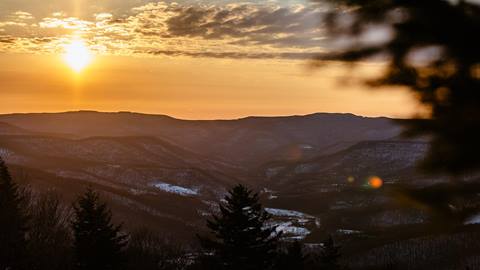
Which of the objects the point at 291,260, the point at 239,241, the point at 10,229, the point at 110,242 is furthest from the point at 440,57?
the point at 10,229

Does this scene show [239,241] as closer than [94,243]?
Yes

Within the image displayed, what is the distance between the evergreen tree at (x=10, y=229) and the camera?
41562 mm

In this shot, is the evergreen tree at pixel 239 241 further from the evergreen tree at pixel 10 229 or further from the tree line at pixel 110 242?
the evergreen tree at pixel 10 229

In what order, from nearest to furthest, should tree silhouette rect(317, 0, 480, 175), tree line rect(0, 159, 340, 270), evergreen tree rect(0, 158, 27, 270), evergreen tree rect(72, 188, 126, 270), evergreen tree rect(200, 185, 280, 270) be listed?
1. tree silhouette rect(317, 0, 480, 175)
2. evergreen tree rect(200, 185, 280, 270)
3. tree line rect(0, 159, 340, 270)
4. evergreen tree rect(72, 188, 126, 270)
5. evergreen tree rect(0, 158, 27, 270)

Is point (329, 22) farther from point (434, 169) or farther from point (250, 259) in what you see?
point (250, 259)

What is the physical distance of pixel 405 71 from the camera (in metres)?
3.20

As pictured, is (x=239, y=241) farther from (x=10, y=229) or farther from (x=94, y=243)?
(x=10, y=229)

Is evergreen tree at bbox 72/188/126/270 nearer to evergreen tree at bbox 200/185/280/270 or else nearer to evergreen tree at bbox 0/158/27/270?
evergreen tree at bbox 0/158/27/270

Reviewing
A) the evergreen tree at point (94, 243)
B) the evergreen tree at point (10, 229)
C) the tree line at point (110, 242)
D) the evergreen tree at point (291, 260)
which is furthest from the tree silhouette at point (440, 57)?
the evergreen tree at point (10, 229)

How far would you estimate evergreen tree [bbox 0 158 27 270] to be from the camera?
4156cm

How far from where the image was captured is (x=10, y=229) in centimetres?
5044

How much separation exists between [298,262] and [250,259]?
1058cm

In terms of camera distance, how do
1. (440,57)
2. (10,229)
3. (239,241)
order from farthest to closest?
(10,229) < (239,241) < (440,57)

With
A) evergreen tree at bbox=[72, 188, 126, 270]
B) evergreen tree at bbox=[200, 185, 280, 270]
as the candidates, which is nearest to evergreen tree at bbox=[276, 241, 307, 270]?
evergreen tree at bbox=[200, 185, 280, 270]
